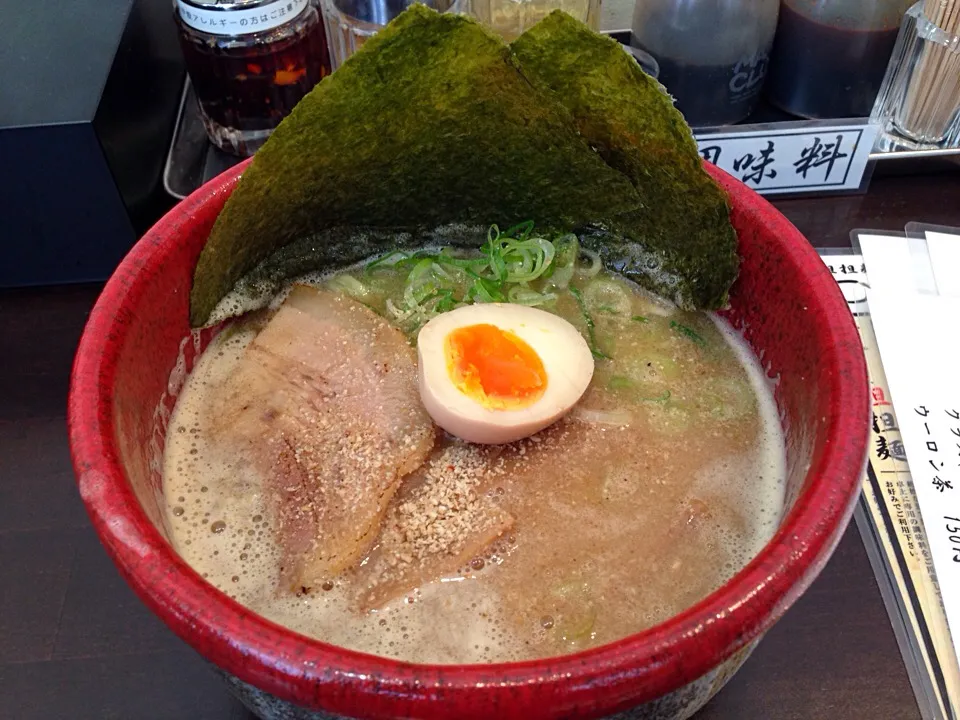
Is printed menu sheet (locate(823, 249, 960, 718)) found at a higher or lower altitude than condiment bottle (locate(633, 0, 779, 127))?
lower

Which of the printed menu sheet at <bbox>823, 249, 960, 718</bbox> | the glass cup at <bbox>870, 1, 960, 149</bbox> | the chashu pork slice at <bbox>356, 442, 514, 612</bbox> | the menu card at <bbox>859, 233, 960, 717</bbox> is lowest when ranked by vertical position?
the printed menu sheet at <bbox>823, 249, 960, 718</bbox>

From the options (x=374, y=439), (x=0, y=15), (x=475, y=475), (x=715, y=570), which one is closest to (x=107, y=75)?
(x=0, y=15)

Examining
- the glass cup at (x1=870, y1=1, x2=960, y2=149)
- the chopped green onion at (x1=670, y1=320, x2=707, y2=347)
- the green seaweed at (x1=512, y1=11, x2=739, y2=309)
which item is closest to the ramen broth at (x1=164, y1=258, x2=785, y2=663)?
the chopped green onion at (x1=670, y1=320, x2=707, y2=347)

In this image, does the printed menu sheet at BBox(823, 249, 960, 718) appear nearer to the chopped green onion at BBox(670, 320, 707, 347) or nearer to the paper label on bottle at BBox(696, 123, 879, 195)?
the chopped green onion at BBox(670, 320, 707, 347)

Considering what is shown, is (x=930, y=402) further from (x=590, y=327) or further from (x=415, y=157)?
(x=415, y=157)

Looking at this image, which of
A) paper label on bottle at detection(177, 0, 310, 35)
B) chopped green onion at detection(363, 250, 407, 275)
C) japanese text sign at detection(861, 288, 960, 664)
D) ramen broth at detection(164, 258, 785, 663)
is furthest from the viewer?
paper label on bottle at detection(177, 0, 310, 35)

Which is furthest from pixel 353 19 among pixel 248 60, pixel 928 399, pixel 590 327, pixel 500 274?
pixel 928 399

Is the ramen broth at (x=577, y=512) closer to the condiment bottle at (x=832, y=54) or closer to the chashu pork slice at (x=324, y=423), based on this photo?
the chashu pork slice at (x=324, y=423)

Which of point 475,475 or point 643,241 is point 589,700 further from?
point 643,241
